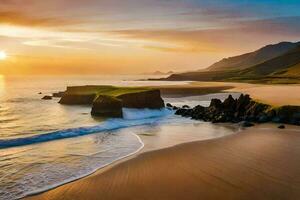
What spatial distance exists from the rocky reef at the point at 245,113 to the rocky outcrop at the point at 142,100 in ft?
13.4

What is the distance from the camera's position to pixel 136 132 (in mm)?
29922

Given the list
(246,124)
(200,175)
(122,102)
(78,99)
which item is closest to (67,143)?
(200,175)

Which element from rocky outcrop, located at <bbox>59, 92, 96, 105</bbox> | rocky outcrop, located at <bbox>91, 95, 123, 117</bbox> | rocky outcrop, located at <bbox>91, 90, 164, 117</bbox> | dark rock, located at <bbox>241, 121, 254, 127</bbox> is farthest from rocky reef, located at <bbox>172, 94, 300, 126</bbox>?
rocky outcrop, located at <bbox>59, 92, 96, 105</bbox>

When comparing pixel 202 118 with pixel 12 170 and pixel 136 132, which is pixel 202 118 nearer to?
pixel 136 132

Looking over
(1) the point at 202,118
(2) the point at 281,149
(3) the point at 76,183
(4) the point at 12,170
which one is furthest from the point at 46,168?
A: (1) the point at 202,118

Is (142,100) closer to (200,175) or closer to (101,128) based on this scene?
(101,128)

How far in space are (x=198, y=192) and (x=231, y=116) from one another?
24.2 meters

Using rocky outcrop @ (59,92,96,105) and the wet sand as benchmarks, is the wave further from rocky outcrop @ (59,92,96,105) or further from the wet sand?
rocky outcrop @ (59,92,96,105)

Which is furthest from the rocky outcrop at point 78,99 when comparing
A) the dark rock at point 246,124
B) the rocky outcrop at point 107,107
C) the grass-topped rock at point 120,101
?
the dark rock at point 246,124

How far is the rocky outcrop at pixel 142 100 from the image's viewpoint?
45.9 metres

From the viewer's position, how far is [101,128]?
106 ft

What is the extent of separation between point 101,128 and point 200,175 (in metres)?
17.3

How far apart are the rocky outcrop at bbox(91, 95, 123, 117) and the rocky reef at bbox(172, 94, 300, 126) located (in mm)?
7142

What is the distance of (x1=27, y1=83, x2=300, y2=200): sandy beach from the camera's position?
A: 13664mm
